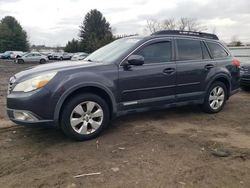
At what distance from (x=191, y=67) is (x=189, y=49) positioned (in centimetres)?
42

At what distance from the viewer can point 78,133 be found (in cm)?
462

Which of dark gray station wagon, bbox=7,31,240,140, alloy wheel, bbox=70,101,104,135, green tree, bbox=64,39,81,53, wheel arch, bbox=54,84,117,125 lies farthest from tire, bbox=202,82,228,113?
green tree, bbox=64,39,81,53

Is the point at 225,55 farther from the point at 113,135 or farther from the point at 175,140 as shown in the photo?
the point at 113,135

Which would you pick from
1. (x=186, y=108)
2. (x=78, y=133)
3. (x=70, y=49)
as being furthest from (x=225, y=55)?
(x=70, y=49)

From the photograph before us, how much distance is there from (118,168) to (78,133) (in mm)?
1167

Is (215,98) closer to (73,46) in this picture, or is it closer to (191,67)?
(191,67)

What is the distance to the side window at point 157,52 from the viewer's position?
213 inches

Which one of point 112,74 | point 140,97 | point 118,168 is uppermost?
point 112,74

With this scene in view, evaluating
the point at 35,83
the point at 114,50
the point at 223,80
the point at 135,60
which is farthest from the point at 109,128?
the point at 223,80

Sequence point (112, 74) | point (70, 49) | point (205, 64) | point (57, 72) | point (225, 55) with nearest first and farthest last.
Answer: point (57, 72) < point (112, 74) < point (205, 64) < point (225, 55) < point (70, 49)

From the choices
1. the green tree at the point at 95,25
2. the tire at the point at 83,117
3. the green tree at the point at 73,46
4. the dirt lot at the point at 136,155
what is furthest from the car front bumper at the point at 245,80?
the green tree at the point at 95,25

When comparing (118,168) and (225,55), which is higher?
(225,55)

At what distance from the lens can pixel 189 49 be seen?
19.9ft

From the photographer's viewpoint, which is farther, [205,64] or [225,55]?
[225,55]
